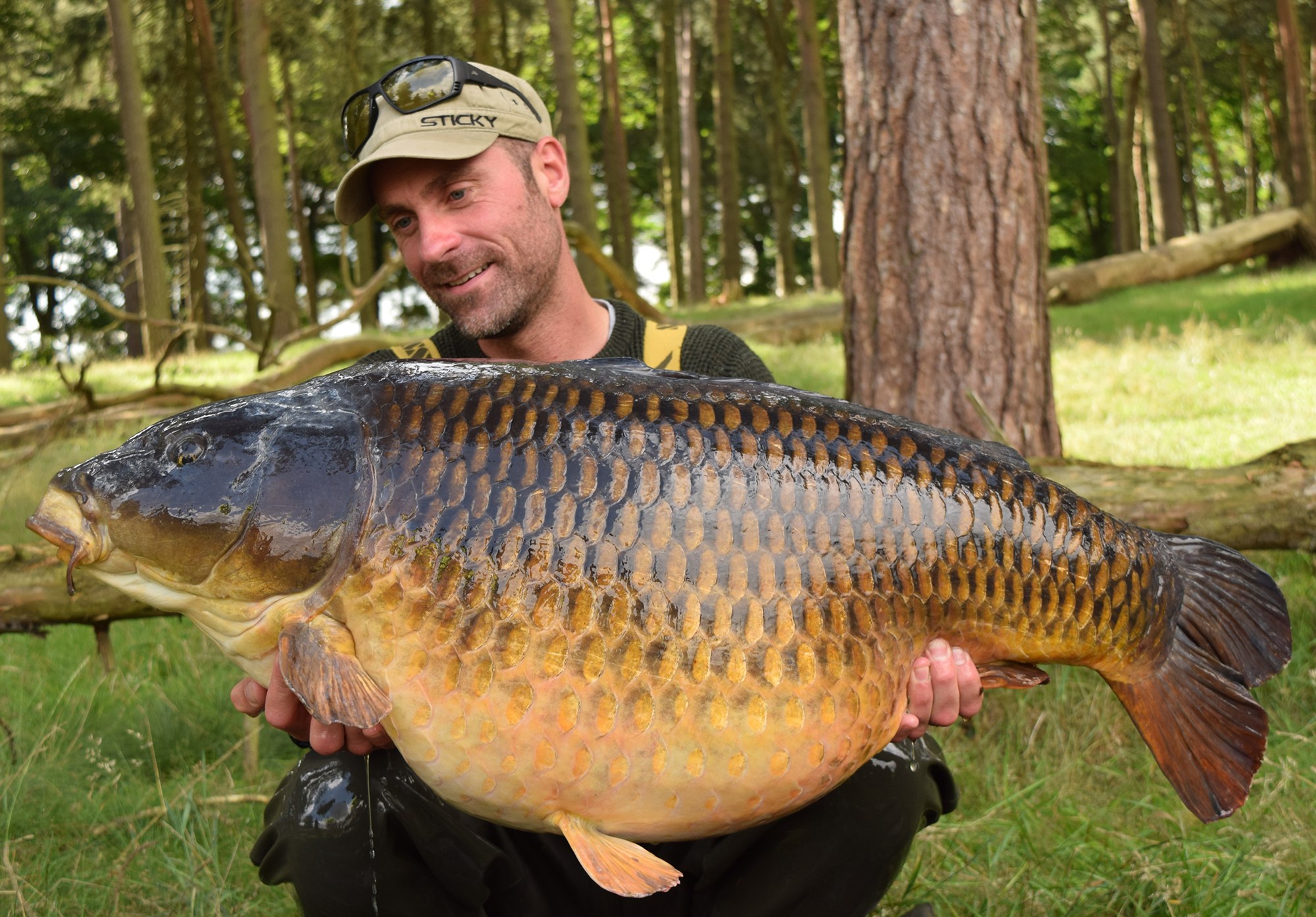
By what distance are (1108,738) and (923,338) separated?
1.44 m

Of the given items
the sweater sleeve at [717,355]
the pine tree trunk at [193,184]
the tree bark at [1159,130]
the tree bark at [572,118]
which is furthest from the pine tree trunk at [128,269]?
the sweater sleeve at [717,355]

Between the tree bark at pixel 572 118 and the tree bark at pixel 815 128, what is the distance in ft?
14.5

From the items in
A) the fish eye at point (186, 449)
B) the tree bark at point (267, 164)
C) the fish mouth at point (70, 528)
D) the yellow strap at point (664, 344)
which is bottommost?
the fish mouth at point (70, 528)

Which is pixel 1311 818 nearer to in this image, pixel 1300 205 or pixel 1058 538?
pixel 1058 538

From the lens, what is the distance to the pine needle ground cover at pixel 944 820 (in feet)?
8.54

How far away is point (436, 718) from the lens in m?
1.56

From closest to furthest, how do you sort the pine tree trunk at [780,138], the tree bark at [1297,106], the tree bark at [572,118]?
the tree bark at [572,118], the tree bark at [1297,106], the pine tree trunk at [780,138]

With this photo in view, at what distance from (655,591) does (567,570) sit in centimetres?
13

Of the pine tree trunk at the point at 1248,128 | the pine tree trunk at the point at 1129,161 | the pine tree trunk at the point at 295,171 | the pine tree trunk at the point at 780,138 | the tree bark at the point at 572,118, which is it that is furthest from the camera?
the pine tree trunk at the point at 1248,128

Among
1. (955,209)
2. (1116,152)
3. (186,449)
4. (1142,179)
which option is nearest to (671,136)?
(1116,152)

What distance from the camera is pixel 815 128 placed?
15812 mm

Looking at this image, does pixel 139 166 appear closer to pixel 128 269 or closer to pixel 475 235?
pixel 128 269

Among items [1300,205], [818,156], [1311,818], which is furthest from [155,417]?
[1300,205]

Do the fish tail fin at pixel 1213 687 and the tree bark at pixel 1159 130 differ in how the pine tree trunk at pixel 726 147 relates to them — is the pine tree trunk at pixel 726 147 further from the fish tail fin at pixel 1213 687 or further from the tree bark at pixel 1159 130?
the fish tail fin at pixel 1213 687
